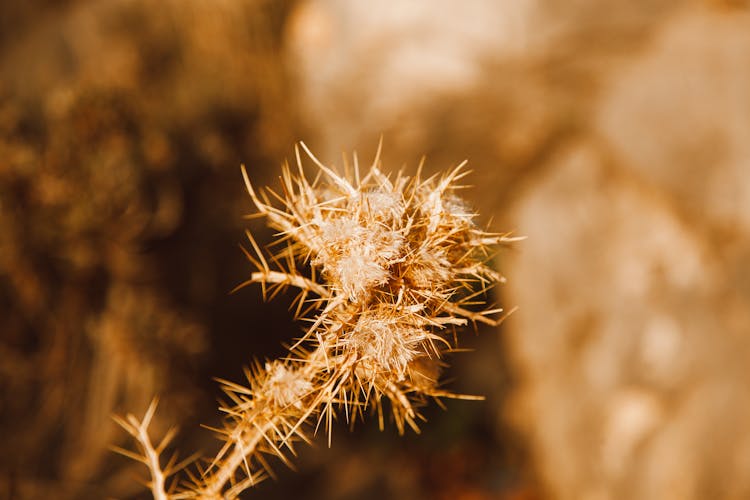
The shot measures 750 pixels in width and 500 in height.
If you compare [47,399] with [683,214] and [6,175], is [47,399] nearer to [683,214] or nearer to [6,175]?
[6,175]

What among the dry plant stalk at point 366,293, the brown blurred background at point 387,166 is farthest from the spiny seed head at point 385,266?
the brown blurred background at point 387,166

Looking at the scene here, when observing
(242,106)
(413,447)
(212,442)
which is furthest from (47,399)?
(413,447)

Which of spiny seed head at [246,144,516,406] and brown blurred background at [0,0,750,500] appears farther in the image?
brown blurred background at [0,0,750,500]

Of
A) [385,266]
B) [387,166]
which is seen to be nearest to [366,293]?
[385,266]

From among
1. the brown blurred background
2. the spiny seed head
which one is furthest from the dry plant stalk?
the brown blurred background

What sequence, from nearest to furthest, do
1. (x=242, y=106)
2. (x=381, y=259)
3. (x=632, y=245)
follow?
(x=381, y=259), (x=632, y=245), (x=242, y=106)

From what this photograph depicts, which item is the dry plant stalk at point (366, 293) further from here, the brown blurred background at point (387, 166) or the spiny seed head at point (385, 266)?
the brown blurred background at point (387, 166)

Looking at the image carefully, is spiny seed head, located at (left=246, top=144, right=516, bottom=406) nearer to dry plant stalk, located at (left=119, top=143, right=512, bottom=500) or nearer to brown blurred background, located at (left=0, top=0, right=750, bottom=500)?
dry plant stalk, located at (left=119, top=143, right=512, bottom=500)

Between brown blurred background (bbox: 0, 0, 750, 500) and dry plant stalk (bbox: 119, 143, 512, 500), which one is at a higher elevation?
brown blurred background (bbox: 0, 0, 750, 500)

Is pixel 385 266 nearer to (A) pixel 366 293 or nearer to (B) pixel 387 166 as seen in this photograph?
(A) pixel 366 293
